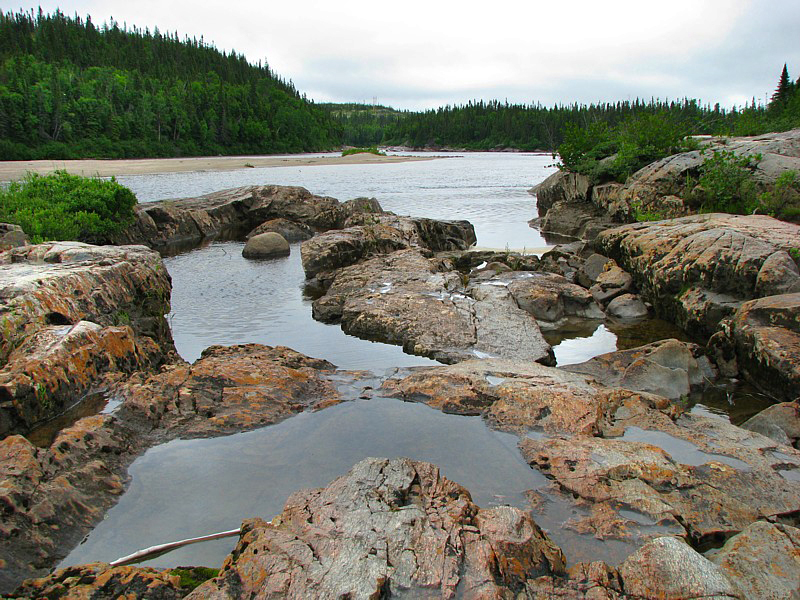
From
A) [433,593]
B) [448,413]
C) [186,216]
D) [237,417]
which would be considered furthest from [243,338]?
[186,216]

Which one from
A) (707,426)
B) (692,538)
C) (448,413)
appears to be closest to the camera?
(692,538)

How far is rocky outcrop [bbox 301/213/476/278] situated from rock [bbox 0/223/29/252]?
5.79m

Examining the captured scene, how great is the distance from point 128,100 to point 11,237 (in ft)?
303

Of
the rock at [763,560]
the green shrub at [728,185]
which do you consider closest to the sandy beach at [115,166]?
the green shrub at [728,185]

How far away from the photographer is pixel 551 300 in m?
10.5

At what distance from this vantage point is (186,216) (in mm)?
20188

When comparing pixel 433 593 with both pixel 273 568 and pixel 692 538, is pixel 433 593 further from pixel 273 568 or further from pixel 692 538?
pixel 692 538

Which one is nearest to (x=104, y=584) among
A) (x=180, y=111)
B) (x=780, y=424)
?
(x=780, y=424)

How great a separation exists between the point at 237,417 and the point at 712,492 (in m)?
4.22

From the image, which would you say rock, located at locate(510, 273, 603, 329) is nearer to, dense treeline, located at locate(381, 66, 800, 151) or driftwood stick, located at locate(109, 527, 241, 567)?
driftwood stick, located at locate(109, 527, 241, 567)

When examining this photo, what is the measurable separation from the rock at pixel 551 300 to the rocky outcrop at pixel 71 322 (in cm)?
623

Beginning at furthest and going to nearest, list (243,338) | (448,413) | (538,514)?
1. (243,338)
2. (448,413)
3. (538,514)

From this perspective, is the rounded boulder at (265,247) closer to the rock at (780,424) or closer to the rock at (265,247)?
the rock at (265,247)

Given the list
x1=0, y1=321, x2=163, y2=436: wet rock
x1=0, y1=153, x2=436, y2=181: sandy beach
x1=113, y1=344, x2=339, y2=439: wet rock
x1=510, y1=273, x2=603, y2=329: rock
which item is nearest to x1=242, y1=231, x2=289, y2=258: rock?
x1=510, y1=273, x2=603, y2=329: rock
